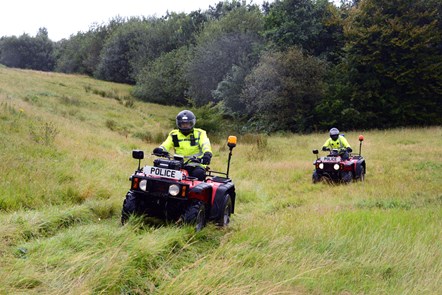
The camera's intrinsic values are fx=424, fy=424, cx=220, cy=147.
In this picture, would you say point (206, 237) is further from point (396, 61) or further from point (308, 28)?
point (308, 28)

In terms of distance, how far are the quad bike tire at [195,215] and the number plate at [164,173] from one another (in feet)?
1.45

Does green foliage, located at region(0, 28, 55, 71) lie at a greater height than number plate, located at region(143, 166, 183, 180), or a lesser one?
greater

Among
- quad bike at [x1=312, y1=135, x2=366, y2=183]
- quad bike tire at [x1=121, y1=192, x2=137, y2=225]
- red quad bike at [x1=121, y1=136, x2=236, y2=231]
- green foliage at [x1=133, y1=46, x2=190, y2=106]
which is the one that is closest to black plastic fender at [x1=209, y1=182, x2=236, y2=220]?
red quad bike at [x1=121, y1=136, x2=236, y2=231]

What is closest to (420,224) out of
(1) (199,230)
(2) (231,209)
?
(2) (231,209)

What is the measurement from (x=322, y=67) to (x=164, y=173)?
1076 inches

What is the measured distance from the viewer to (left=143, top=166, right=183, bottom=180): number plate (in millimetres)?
6008

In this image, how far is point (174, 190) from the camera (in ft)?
19.2

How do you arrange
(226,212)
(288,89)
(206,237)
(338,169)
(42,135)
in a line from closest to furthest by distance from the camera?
(206,237), (226,212), (42,135), (338,169), (288,89)

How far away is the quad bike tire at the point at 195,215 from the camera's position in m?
5.81

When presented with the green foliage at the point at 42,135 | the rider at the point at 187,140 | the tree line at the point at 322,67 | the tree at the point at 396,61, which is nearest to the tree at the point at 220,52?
the tree line at the point at 322,67

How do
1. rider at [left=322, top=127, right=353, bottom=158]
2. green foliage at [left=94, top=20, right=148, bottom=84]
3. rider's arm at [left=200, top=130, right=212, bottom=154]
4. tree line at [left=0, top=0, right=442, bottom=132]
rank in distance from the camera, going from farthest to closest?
green foliage at [left=94, top=20, right=148, bottom=84] < tree line at [left=0, top=0, right=442, bottom=132] < rider at [left=322, top=127, right=353, bottom=158] < rider's arm at [left=200, top=130, right=212, bottom=154]

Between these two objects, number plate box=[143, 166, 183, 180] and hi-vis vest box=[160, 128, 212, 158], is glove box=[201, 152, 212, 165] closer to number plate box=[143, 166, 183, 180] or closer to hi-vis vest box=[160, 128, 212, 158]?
hi-vis vest box=[160, 128, 212, 158]

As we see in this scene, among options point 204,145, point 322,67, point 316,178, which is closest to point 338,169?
point 316,178

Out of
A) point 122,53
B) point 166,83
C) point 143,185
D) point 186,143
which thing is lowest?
point 143,185
